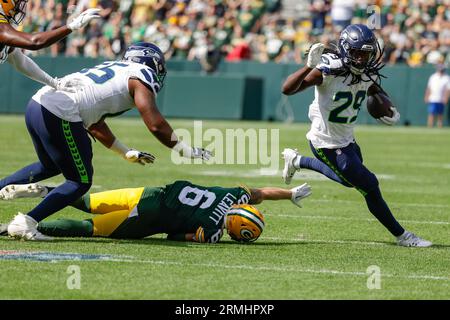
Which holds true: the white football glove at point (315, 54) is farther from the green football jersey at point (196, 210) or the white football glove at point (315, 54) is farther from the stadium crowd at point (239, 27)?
the stadium crowd at point (239, 27)

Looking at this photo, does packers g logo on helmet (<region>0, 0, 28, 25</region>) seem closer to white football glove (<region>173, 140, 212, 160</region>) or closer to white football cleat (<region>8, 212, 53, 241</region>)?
white football cleat (<region>8, 212, 53, 241</region>)

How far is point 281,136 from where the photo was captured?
2028cm

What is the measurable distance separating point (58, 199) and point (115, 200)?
63 cm

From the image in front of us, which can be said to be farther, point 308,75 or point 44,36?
point 308,75

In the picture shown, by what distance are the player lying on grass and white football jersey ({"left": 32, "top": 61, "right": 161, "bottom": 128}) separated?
2.19 ft

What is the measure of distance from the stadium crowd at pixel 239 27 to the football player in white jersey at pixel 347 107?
55.9 feet

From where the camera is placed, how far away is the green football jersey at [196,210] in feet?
24.0

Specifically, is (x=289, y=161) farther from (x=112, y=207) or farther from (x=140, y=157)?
(x=140, y=157)

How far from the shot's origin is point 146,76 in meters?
7.00

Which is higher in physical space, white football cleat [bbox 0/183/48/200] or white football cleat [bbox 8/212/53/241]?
white football cleat [bbox 0/183/48/200]

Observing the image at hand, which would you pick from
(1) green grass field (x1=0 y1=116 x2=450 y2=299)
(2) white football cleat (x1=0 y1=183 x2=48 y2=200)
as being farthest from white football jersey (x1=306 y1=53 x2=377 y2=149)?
(2) white football cleat (x1=0 y1=183 x2=48 y2=200)

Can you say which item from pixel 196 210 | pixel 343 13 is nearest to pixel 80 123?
pixel 196 210

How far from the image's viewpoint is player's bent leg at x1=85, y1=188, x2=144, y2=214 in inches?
291
